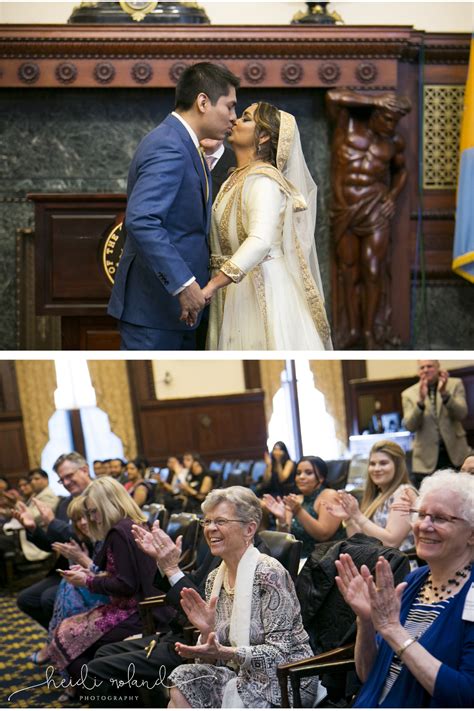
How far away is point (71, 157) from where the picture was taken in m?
6.79

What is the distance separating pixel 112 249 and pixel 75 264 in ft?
0.67

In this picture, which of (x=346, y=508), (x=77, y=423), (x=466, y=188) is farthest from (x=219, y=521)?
(x=466, y=188)

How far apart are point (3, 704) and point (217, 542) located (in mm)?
694

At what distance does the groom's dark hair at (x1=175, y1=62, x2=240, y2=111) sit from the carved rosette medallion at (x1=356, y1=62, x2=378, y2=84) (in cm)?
281

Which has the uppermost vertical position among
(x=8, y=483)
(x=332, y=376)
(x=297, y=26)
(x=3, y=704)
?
(x=297, y=26)

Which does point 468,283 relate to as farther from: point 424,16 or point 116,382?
point 116,382

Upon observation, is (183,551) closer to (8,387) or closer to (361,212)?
(8,387)

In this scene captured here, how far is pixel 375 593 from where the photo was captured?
2588 mm

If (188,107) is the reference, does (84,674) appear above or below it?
below

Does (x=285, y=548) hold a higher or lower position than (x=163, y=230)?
lower

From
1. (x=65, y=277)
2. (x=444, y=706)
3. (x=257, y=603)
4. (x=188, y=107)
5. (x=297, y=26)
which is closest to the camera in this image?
(x=444, y=706)

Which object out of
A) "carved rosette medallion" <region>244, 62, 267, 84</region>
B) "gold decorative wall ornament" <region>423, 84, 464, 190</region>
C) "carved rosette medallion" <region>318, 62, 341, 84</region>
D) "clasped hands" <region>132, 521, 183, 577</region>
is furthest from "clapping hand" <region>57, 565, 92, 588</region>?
"gold decorative wall ornament" <region>423, 84, 464, 190</region>

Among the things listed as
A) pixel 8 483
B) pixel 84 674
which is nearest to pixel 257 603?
pixel 84 674

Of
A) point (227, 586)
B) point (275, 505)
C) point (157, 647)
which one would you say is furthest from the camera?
point (275, 505)
